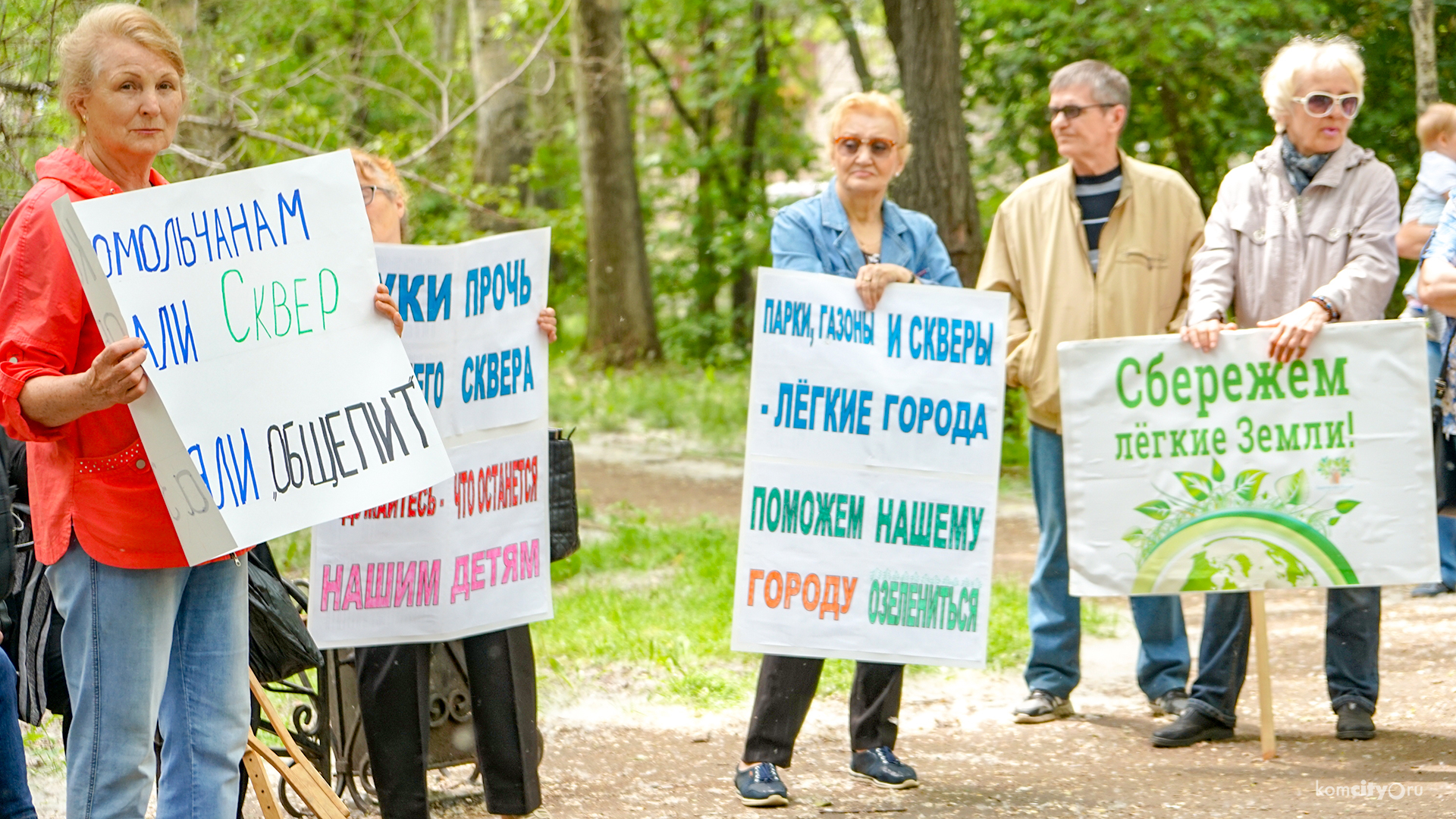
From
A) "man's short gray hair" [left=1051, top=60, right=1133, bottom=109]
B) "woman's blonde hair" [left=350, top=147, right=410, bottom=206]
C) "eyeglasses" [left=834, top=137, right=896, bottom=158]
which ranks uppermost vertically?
"man's short gray hair" [left=1051, top=60, right=1133, bottom=109]

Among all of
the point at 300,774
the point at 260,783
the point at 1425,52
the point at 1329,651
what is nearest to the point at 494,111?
the point at 1425,52

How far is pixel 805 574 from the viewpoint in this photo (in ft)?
13.9

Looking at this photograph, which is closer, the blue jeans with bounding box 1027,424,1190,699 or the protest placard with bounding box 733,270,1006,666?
the protest placard with bounding box 733,270,1006,666

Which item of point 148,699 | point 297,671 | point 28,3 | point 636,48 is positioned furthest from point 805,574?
point 636,48

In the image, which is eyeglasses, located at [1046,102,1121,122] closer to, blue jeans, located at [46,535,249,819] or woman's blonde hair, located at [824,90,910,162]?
woman's blonde hair, located at [824,90,910,162]

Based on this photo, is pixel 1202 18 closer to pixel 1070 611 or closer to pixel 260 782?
pixel 1070 611

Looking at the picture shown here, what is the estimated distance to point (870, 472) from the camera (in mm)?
4250

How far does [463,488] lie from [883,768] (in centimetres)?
156

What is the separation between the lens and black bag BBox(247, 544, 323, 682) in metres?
3.48

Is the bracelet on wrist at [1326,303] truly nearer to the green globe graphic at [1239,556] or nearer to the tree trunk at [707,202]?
the green globe graphic at [1239,556]

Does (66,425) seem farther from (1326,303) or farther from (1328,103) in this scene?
(1328,103)

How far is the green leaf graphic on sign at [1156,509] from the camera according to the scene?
445 centimetres

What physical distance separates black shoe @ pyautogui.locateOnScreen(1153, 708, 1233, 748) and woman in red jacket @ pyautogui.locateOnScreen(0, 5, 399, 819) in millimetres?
3261

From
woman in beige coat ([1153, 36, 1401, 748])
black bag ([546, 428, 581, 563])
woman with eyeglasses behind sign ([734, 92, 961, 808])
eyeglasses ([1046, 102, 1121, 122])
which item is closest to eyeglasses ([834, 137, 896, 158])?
woman with eyeglasses behind sign ([734, 92, 961, 808])
